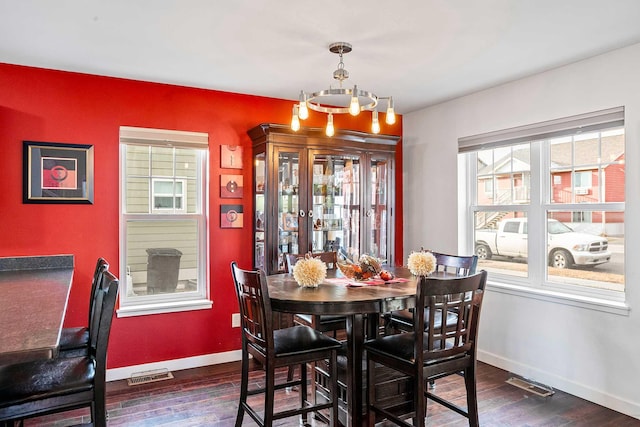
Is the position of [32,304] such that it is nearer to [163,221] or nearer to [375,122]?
[163,221]

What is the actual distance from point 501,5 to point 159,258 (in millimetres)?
3174

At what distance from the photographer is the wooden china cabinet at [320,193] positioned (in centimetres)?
375

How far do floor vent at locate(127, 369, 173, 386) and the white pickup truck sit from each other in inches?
116

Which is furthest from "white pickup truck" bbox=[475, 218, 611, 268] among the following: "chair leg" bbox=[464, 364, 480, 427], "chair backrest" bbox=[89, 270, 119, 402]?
"chair backrest" bbox=[89, 270, 119, 402]

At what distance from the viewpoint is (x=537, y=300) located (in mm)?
3451

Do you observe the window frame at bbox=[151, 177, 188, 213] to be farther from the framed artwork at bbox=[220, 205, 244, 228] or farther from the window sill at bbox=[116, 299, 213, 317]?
the window sill at bbox=[116, 299, 213, 317]

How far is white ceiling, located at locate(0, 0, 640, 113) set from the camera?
2281 millimetres

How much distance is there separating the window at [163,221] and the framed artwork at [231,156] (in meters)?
0.15

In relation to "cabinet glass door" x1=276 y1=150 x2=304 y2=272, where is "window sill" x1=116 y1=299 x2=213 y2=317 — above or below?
below

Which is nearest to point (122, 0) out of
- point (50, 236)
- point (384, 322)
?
point (50, 236)

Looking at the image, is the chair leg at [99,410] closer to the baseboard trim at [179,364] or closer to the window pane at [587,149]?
the baseboard trim at [179,364]

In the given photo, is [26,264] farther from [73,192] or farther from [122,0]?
[122,0]

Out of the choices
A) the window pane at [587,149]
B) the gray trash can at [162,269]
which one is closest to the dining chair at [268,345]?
the gray trash can at [162,269]

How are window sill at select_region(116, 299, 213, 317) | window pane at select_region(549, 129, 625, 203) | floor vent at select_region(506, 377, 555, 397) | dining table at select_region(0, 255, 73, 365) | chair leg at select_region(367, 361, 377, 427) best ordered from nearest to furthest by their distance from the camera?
dining table at select_region(0, 255, 73, 365)
chair leg at select_region(367, 361, 377, 427)
window pane at select_region(549, 129, 625, 203)
floor vent at select_region(506, 377, 555, 397)
window sill at select_region(116, 299, 213, 317)
